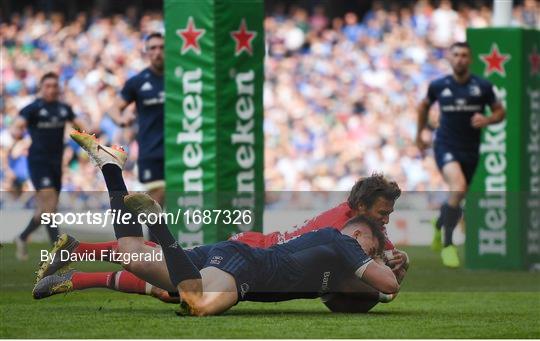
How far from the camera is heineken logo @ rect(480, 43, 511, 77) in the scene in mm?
15398

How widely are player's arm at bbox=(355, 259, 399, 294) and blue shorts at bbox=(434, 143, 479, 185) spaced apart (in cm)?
655

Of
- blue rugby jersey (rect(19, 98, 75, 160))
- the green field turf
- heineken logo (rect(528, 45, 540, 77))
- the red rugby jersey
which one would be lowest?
the green field turf

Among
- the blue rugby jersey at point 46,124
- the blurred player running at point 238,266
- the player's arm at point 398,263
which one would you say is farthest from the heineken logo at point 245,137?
the blurred player running at point 238,266

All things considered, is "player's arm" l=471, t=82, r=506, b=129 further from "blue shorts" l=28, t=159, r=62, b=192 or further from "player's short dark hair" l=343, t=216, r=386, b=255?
"player's short dark hair" l=343, t=216, r=386, b=255

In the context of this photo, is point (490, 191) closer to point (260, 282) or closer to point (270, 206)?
point (270, 206)

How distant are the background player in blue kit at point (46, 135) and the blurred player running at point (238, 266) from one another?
7090 millimetres

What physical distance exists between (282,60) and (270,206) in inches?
496

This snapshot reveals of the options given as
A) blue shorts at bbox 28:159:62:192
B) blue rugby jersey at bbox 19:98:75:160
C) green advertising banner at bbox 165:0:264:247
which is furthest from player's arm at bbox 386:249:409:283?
blue shorts at bbox 28:159:62:192

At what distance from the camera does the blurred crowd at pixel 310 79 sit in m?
23.7

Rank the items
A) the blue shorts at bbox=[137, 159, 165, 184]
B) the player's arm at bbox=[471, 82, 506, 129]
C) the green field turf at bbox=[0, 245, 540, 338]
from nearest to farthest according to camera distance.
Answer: the green field turf at bbox=[0, 245, 540, 338]
the blue shorts at bbox=[137, 159, 165, 184]
the player's arm at bbox=[471, 82, 506, 129]

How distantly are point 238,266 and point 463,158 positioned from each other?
22.5 feet

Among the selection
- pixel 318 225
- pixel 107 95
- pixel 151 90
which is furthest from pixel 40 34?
pixel 318 225

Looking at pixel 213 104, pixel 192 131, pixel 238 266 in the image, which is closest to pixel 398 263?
pixel 238 266

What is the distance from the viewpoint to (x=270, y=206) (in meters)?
14.5
